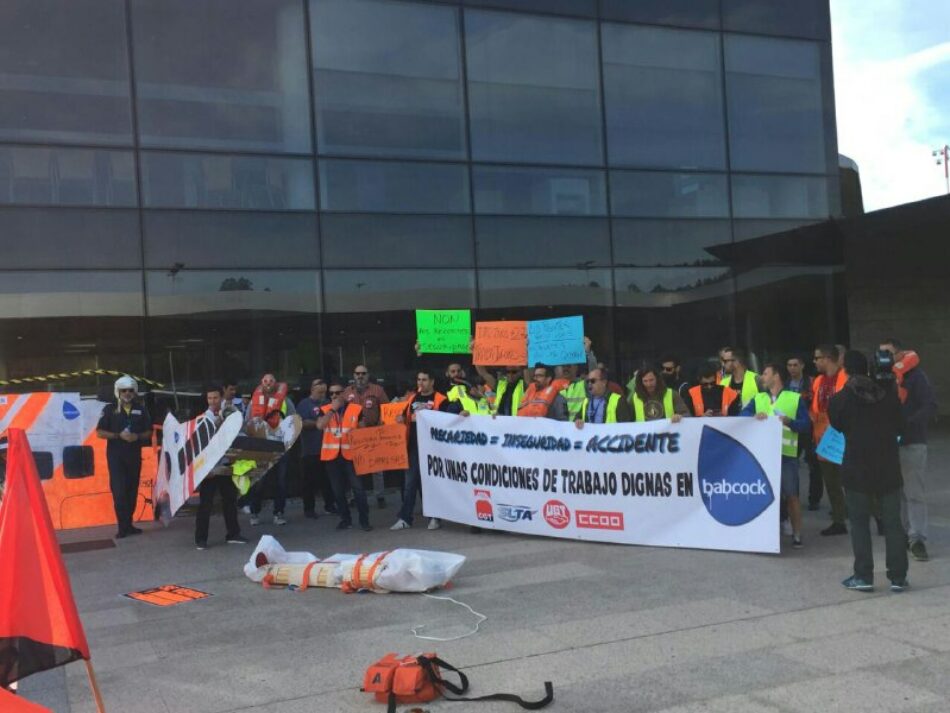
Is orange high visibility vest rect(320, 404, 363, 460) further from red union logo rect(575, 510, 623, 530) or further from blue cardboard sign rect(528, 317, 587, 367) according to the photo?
red union logo rect(575, 510, 623, 530)

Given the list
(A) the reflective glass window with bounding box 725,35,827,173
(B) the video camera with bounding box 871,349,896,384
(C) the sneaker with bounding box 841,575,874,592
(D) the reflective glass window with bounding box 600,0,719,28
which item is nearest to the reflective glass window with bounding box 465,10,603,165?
(D) the reflective glass window with bounding box 600,0,719,28

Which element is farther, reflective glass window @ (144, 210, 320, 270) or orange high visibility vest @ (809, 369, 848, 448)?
reflective glass window @ (144, 210, 320, 270)

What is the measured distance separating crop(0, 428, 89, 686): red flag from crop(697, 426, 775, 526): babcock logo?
17.6ft

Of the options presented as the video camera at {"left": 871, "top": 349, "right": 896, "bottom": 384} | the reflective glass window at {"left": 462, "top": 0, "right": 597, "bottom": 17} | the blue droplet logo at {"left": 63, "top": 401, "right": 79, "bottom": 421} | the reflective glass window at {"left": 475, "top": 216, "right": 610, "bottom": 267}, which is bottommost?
the blue droplet logo at {"left": 63, "top": 401, "right": 79, "bottom": 421}

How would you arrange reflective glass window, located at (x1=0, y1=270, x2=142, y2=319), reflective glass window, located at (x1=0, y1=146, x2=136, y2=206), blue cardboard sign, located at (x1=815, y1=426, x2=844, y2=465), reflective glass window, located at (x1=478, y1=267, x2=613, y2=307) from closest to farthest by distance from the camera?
blue cardboard sign, located at (x1=815, y1=426, x2=844, y2=465) → reflective glass window, located at (x1=0, y1=270, x2=142, y2=319) → reflective glass window, located at (x1=0, y1=146, x2=136, y2=206) → reflective glass window, located at (x1=478, y1=267, x2=613, y2=307)

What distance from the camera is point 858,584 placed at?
6211 millimetres

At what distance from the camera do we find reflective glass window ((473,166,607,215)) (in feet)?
44.8

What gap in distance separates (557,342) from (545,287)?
13.6 ft

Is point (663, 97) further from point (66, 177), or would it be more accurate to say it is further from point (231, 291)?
point (66, 177)

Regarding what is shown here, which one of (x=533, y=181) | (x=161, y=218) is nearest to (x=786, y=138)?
(x=533, y=181)

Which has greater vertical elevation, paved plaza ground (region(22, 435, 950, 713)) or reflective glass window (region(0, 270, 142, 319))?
reflective glass window (region(0, 270, 142, 319))

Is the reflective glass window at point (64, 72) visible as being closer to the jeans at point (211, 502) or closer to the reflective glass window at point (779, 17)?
the jeans at point (211, 502)

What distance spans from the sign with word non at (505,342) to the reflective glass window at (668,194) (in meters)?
4.95

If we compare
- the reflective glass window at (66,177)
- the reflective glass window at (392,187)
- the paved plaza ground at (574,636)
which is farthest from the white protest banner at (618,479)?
the reflective glass window at (66,177)
